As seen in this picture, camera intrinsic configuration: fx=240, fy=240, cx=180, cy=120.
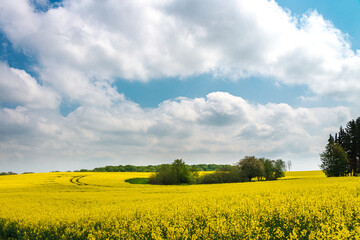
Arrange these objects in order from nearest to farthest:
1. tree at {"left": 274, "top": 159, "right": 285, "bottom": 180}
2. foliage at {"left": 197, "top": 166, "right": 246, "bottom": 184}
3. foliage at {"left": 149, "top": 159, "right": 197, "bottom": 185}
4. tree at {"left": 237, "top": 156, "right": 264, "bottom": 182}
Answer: foliage at {"left": 197, "top": 166, "right": 246, "bottom": 184} < foliage at {"left": 149, "top": 159, "right": 197, "bottom": 185} < tree at {"left": 237, "top": 156, "right": 264, "bottom": 182} < tree at {"left": 274, "top": 159, "right": 285, "bottom": 180}

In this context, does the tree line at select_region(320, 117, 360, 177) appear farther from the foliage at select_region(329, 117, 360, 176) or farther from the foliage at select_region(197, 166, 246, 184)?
Answer: the foliage at select_region(197, 166, 246, 184)

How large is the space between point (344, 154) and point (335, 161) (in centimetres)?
297

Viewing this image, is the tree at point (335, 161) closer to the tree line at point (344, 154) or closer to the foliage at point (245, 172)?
the tree line at point (344, 154)

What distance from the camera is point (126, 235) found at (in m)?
10.8

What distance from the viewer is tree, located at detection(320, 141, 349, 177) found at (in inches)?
2379

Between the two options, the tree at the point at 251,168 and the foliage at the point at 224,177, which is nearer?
the foliage at the point at 224,177

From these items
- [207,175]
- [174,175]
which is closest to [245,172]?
[207,175]

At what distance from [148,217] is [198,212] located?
8.84 ft

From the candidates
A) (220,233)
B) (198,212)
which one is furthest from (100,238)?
(220,233)

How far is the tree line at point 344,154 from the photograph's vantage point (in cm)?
6066

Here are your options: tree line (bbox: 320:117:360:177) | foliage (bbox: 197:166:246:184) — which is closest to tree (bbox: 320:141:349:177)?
tree line (bbox: 320:117:360:177)

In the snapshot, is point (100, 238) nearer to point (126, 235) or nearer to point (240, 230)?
point (126, 235)

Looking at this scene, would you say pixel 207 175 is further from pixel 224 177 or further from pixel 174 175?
pixel 174 175

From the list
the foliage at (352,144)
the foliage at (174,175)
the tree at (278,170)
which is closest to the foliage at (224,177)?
the foliage at (174,175)
